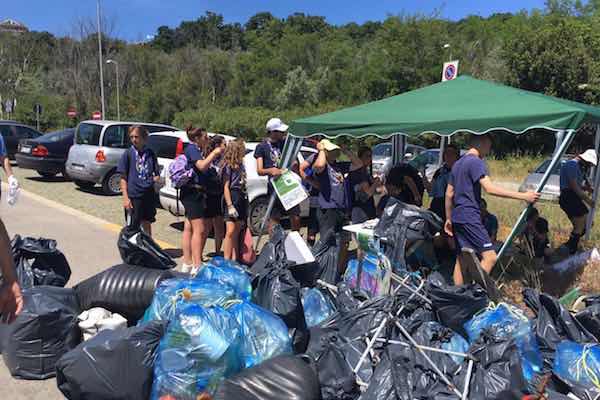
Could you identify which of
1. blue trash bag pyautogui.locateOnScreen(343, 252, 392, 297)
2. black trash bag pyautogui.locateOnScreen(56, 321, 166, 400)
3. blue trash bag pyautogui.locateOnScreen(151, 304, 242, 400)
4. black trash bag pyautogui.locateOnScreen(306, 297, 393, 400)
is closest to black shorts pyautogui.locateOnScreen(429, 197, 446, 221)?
blue trash bag pyautogui.locateOnScreen(343, 252, 392, 297)

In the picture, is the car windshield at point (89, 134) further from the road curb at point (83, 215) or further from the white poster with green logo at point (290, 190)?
the white poster with green logo at point (290, 190)

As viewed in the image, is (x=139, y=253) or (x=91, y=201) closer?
(x=139, y=253)

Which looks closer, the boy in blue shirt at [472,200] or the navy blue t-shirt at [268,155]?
the boy in blue shirt at [472,200]

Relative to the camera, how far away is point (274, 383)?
2850 millimetres

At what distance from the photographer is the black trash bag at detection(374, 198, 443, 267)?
4.42 metres

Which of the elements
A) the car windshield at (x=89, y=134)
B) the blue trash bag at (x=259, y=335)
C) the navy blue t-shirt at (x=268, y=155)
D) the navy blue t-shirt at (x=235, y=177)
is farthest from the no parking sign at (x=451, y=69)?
the car windshield at (x=89, y=134)

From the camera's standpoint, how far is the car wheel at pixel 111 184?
1159cm

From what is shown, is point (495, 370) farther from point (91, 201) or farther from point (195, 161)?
point (91, 201)

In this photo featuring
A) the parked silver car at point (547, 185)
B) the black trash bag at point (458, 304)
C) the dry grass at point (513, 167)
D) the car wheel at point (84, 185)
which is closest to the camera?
the black trash bag at point (458, 304)

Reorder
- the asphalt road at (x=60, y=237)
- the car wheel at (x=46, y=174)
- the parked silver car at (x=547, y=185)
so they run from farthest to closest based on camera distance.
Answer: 1. the car wheel at (x=46, y=174)
2. the parked silver car at (x=547, y=185)
3. the asphalt road at (x=60, y=237)

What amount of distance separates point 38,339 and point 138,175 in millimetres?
2603

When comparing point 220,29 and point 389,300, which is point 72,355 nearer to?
point 389,300

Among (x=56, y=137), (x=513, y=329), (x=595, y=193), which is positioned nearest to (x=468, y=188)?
(x=513, y=329)

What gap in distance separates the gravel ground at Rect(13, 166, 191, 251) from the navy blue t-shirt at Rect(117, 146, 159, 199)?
165 cm
